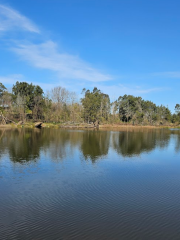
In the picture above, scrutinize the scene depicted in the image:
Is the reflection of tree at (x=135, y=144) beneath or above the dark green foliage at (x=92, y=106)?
beneath

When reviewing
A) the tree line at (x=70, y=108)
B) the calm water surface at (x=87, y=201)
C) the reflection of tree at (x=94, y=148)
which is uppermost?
the tree line at (x=70, y=108)

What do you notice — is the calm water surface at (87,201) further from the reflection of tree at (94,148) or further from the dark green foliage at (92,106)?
the dark green foliage at (92,106)

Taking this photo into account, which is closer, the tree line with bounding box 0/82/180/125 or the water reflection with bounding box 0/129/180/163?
the water reflection with bounding box 0/129/180/163

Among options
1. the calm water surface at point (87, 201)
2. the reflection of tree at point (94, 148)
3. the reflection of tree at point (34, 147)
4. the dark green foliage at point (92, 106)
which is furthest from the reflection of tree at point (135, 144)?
the dark green foliage at point (92, 106)

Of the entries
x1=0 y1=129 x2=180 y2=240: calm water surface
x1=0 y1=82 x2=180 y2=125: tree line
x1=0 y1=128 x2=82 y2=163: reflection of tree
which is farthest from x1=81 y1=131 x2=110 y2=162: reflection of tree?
x1=0 y1=82 x2=180 y2=125: tree line

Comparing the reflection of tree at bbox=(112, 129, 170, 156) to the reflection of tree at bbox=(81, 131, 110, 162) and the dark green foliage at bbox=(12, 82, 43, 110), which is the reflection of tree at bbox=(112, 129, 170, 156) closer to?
the reflection of tree at bbox=(81, 131, 110, 162)

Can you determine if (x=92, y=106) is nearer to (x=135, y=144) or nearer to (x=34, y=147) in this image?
(x=135, y=144)

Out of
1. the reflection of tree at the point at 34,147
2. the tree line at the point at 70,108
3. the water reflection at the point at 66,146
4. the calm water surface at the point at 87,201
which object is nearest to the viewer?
the calm water surface at the point at 87,201

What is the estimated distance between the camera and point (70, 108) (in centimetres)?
8456

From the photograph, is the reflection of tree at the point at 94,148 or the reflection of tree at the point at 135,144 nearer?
the reflection of tree at the point at 94,148

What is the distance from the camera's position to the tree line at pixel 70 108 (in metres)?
71.8

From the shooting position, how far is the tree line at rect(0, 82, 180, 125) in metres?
71.8

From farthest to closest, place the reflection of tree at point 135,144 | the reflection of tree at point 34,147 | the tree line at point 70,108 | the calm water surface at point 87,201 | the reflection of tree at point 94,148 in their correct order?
the tree line at point 70,108 → the reflection of tree at point 135,144 → the reflection of tree at point 94,148 → the reflection of tree at point 34,147 → the calm water surface at point 87,201

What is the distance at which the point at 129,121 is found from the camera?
319 feet
